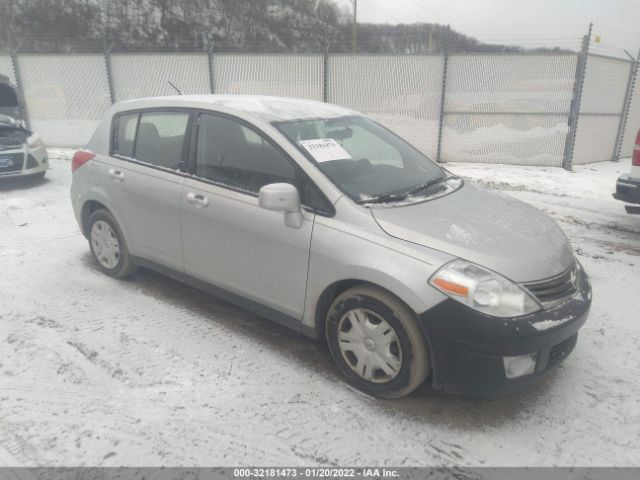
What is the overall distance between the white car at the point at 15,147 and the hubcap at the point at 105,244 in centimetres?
451

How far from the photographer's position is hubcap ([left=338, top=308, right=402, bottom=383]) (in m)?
2.72

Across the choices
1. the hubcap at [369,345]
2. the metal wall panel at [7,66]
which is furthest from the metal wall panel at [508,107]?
the metal wall panel at [7,66]

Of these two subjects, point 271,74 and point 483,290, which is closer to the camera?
point 483,290

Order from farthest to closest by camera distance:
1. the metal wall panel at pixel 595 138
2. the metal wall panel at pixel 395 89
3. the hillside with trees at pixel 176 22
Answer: the hillside with trees at pixel 176 22 < the metal wall panel at pixel 395 89 < the metal wall panel at pixel 595 138

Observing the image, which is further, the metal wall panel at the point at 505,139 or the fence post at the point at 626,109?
the fence post at the point at 626,109

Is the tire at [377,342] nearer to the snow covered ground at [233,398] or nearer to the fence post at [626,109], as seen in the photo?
the snow covered ground at [233,398]

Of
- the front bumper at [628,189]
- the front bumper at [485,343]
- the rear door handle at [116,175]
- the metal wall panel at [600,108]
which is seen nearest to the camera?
the front bumper at [485,343]

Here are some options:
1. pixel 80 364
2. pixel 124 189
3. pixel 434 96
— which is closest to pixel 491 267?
pixel 80 364

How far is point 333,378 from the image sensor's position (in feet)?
9.97

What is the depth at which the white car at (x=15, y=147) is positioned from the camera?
7.84 meters

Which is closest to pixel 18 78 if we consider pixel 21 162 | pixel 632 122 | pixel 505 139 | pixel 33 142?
pixel 33 142

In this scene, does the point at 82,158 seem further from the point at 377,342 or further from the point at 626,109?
the point at 626,109

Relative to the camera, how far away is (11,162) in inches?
309

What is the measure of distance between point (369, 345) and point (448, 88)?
28.8ft
